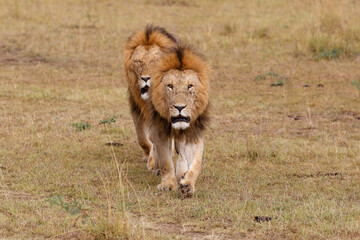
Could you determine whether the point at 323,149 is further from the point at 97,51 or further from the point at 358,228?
the point at 97,51

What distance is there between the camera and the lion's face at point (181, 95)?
4840 mm

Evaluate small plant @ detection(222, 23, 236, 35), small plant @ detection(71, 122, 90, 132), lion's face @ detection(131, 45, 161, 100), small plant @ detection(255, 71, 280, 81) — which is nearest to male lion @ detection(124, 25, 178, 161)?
lion's face @ detection(131, 45, 161, 100)

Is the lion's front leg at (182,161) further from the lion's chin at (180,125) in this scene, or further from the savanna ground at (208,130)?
the lion's chin at (180,125)

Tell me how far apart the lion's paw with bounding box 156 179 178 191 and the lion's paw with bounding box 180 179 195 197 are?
31 cm

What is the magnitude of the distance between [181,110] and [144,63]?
1112 millimetres

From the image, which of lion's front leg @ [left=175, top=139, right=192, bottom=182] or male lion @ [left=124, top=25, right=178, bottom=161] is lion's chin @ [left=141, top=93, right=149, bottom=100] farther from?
lion's front leg @ [left=175, top=139, right=192, bottom=182]

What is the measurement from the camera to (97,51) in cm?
1185

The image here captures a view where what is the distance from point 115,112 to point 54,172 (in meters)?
2.71

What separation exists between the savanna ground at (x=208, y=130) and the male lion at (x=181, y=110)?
0.81 ft

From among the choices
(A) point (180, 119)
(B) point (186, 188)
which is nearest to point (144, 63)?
(A) point (180, 119)

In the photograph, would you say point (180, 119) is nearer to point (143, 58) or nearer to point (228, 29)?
point (143, 58)

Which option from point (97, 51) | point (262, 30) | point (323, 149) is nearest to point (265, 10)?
point (262, 30)

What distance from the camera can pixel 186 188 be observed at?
494 cm

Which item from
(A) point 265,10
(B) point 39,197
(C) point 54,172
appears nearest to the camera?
(B) point 39,197
